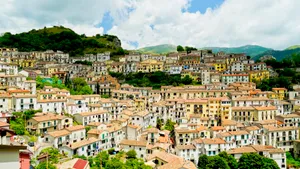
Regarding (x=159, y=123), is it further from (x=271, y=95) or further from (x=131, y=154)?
(x=271, y=95)

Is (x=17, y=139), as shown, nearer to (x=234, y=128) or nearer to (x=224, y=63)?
(x=234, y=128)

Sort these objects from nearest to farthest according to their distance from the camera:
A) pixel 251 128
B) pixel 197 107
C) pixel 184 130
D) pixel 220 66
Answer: pixel 184 130, pixel 251 128, pixel 197 107, pixel 220 66

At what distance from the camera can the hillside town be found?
28812 mm

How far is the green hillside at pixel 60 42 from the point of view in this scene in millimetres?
70688

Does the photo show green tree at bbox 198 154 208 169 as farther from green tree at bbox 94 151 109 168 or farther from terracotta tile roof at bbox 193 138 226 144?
green tree at bbox 94 151 109 168

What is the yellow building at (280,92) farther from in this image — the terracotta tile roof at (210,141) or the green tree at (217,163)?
the green tree at (217,163)

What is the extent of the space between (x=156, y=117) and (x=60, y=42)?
164 ft

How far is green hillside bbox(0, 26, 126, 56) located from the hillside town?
14.7m

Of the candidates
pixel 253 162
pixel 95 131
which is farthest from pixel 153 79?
pixel 253 162

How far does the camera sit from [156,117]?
134ft

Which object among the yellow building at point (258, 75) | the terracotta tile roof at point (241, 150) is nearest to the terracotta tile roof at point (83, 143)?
the terracotta tile roof at point (241, 150)

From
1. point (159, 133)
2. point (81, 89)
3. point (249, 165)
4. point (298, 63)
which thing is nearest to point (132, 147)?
point (159, 133)

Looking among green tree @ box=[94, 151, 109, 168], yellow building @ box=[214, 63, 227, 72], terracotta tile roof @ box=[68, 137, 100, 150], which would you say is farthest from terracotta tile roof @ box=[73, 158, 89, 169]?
yellow building @ box=[214, 63, 227, 72]

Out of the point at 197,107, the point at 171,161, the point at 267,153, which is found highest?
the point at 197,107
